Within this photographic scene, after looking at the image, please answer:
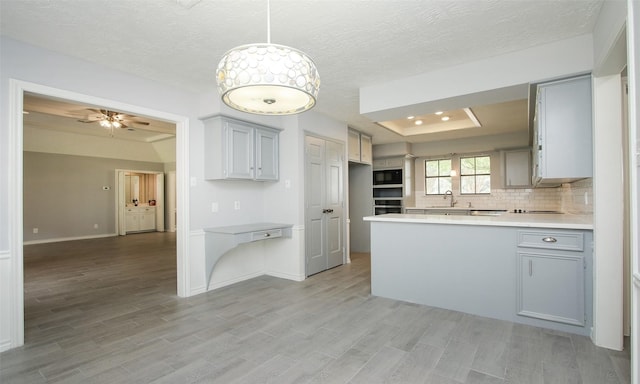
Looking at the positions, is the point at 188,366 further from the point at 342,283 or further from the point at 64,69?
the point at 64,69

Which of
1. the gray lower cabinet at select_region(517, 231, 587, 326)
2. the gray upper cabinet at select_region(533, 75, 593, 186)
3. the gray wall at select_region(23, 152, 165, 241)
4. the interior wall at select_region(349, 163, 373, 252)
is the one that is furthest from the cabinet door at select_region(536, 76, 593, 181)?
the gray wall at select_region(23, 152, 165, 241)

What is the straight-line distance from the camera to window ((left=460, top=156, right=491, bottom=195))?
22.1 feet

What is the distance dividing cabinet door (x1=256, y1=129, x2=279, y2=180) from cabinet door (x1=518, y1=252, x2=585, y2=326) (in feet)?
10.2

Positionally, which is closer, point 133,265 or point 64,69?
point 64,69

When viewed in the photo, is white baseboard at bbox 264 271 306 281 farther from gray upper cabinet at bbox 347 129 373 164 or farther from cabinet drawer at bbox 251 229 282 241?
gray upper cabinet at bbox 347 129 373 164

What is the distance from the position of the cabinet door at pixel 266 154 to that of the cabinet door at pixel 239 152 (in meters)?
0.12

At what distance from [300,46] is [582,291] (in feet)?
10.4

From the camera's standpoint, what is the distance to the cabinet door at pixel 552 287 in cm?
266

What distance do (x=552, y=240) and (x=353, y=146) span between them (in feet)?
12.2

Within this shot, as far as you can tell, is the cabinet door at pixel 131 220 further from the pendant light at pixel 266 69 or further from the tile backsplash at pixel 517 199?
the pendant light at pixel 266 69

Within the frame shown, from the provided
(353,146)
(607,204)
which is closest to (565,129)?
(607,204)

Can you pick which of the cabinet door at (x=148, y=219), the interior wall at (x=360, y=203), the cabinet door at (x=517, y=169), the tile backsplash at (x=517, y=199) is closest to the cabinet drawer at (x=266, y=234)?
the interior wall at (x=360, y=203)

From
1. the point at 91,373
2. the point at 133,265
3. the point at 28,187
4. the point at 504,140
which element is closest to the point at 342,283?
the point at 91,373

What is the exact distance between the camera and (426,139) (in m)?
6.95
